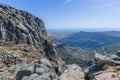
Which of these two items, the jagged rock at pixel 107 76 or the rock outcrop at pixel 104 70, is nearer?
the jagged rock at pixel 107 76

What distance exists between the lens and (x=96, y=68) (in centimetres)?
3578

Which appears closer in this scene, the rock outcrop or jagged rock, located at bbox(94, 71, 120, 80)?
jagged rock, located at bbox(94, 71, 120, 80)

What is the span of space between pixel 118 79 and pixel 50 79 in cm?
1077

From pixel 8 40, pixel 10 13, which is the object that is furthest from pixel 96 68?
pixel 10 13

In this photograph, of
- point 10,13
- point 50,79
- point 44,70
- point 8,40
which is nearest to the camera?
point 50,79

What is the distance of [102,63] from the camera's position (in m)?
35.6

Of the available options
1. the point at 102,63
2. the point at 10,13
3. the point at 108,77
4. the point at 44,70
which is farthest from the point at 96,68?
the point at 10,13

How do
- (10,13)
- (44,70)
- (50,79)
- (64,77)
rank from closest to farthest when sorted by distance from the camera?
1. (64,77)
2. (50,79)
3. (44,70)
4. (10,13)

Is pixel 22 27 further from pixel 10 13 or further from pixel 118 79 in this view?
pixel 118 79

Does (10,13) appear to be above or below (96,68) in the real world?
above

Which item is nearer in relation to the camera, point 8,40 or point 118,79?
point 118,79

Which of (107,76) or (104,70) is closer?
(107,76)

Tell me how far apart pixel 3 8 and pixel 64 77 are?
→ 17655 cm

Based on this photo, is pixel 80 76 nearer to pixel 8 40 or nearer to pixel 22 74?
pixel 22 74
